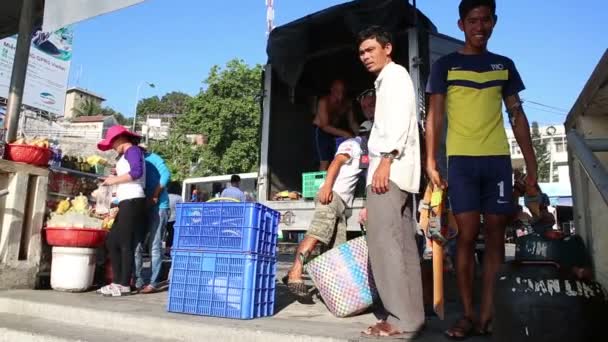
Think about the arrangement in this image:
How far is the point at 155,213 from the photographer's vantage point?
18.4ft

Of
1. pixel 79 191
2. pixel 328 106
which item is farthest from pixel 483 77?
pixel 79 191

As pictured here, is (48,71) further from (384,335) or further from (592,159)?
(592,159)

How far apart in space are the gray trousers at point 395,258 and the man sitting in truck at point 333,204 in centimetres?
120

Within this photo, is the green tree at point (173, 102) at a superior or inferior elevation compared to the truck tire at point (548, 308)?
superior

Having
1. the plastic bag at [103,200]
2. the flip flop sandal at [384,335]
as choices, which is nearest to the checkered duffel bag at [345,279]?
the flip flop sandal at [384,335]

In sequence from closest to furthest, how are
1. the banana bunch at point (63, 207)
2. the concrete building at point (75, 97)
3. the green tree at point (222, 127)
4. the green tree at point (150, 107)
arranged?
the banana bunch at point (63, 207) → the green tree at point (222, 127) → the concrete building at point (75, 97) → the green tree at point (150, 107)

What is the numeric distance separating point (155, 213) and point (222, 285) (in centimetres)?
229

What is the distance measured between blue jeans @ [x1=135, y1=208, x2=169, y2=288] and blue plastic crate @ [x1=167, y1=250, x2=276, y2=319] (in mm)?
1658

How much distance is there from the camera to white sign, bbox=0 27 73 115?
141 feet

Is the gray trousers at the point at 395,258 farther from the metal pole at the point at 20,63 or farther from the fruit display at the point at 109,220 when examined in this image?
the metal pole at the point at 20,63

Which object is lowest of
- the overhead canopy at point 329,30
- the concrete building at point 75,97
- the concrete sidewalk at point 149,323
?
the concrete sidewalk at point 149,323

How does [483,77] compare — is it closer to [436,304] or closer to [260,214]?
[436,304]

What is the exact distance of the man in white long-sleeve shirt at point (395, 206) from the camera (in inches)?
113

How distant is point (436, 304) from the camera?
2902 mm
